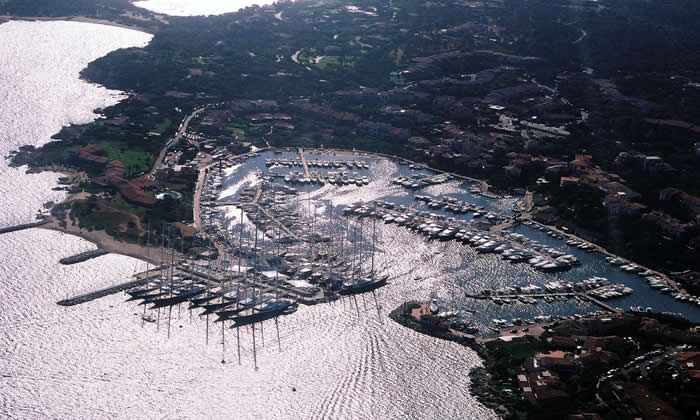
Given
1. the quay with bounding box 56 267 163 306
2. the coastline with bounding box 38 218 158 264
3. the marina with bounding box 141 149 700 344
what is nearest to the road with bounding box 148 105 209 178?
the marina with bounding box 141 149 700 344

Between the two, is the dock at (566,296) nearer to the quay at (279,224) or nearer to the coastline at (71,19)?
the quay at (279,224)

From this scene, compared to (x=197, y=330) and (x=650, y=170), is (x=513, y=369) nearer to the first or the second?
(x=197, y=330)

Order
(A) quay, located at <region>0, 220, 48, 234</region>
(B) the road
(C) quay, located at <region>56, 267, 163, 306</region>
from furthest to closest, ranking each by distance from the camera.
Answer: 1. (B) the road
2. (A) quay, located at <region>0, 220, 48, 234</region>
3. (C) quay, located at <region>56, 267, 163, 306</region>

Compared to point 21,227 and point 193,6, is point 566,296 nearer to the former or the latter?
point 21,227

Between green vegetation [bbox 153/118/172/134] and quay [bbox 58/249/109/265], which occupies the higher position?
green vegetation [bbox 153/118/172/134]

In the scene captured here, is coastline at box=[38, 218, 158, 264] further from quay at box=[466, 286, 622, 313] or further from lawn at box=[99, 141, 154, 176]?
quay at box=[466, 286, 622, 313]

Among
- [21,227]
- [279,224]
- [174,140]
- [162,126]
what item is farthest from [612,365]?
[162,126]

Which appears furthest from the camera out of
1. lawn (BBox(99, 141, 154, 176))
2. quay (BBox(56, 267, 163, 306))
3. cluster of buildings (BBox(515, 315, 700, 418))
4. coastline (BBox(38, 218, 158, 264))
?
lawn (BBox(99, 141, 154, 176))

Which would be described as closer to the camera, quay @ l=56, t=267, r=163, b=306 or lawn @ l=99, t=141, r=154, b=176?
quay @ l=56, t=267, r=163, b=306
